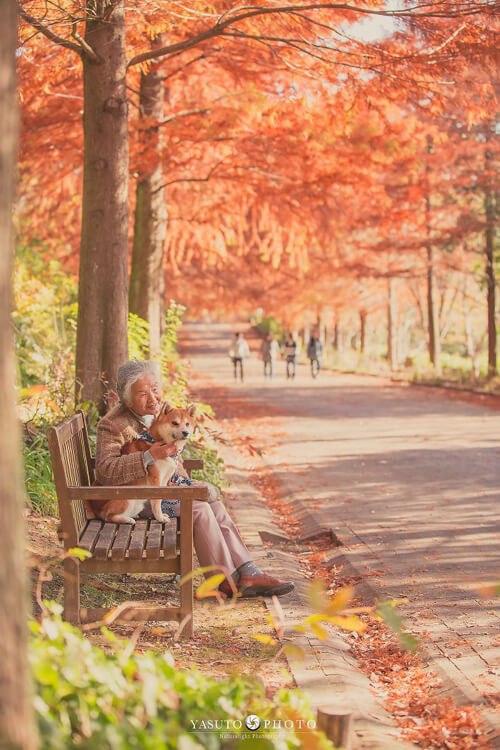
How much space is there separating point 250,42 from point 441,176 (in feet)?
59.1

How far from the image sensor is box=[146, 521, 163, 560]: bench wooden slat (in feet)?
16.6

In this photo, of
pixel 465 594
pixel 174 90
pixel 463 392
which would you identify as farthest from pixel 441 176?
pixel 465 594

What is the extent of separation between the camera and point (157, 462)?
557cm

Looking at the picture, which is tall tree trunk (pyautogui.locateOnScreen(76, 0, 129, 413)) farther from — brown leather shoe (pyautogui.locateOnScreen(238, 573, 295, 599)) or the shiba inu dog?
brown leather shoe (pyautogui.locateOnScreen(238, 573, 295, 599))

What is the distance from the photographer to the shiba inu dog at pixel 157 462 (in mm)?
5566

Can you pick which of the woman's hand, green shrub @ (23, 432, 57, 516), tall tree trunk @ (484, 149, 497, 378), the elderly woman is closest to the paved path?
the elderly woman

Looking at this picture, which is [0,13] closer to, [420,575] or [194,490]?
[194,490]

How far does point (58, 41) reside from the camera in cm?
794

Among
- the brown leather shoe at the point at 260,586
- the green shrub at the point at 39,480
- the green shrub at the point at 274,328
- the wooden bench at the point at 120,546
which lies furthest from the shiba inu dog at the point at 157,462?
the green shrub at the point at 274,328

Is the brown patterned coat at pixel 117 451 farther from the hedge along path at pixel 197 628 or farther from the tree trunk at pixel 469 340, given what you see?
the tree trunk at pixel 469 340

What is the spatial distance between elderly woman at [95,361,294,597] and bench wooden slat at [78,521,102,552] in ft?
0.88

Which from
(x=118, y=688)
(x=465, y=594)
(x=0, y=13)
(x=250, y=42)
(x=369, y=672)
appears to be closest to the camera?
(x=0, y=13)

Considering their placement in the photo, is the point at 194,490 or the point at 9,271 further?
the point at 194,490

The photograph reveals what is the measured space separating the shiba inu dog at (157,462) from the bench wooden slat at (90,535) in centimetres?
10
